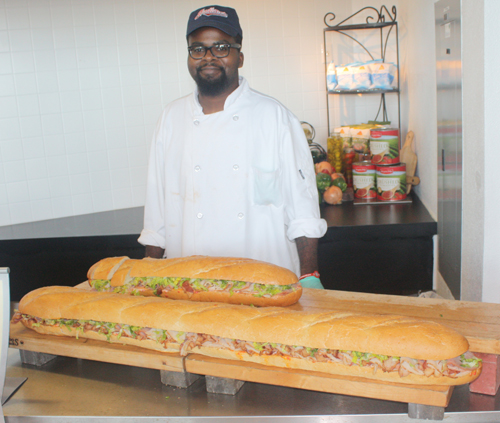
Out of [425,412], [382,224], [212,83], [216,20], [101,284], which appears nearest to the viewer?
[425,412]

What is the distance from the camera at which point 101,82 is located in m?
3.90

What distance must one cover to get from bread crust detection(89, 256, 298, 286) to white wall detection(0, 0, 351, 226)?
2359 mm

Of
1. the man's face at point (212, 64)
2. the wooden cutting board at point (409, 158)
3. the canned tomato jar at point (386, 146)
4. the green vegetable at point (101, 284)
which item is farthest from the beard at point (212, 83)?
the wooden cutting board at point (409, 158)

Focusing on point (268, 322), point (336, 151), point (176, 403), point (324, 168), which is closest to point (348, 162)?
point (336, 151)

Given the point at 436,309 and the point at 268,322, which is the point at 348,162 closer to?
the point at 436,309

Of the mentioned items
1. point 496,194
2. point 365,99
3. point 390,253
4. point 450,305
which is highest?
point 365,99

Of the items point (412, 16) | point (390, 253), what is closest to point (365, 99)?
point (412, 16)

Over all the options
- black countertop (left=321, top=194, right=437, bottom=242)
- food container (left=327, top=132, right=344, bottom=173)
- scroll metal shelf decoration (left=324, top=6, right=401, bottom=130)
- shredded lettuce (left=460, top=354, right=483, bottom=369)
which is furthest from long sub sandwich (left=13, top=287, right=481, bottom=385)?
scroll metal shelf decoration (left=324, top=6, right=401, bottom=130)

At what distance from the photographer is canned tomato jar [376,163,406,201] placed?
11.4 feet

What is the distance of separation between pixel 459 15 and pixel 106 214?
2749mm

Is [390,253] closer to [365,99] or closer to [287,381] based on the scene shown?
[365,99]

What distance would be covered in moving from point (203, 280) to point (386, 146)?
2.25 metres

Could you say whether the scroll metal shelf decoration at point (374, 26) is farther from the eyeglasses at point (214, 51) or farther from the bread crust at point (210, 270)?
the bread crust at point (210, 270)

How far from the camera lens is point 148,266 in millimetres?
1691
